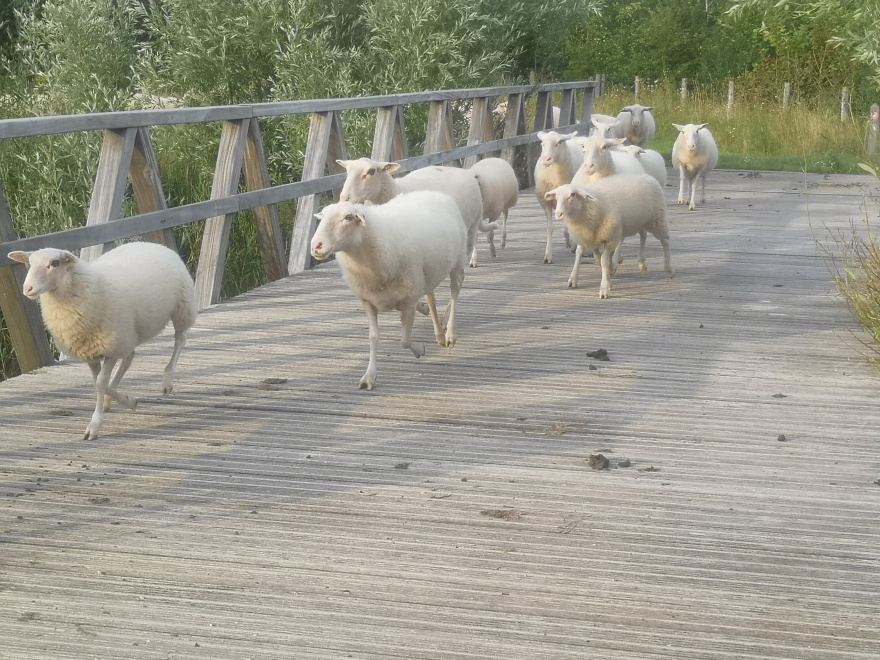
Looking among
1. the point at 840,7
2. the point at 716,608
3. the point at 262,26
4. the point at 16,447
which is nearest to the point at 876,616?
the point at 716,608

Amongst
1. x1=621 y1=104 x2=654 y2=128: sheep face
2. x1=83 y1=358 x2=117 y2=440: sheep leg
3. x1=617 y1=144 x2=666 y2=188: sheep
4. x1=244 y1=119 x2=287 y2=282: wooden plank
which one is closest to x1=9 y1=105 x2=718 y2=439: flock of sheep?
x1=83 y1=358 x2=117 y2=440: sheep leg

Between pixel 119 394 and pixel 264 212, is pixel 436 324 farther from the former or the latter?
pixel 264 212

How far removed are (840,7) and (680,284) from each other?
Result: 411 cm

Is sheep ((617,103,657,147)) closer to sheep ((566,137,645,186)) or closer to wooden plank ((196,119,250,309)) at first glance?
sheep ((566,137,645,186))

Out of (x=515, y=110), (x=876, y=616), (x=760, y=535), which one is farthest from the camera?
(x=515, y=110)

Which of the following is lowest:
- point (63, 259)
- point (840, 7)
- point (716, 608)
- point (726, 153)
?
point (726, 153)

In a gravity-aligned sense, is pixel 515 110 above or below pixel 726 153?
above

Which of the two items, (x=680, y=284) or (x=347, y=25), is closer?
(x=680, y=284)

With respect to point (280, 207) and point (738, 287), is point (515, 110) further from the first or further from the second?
point (738, 287)

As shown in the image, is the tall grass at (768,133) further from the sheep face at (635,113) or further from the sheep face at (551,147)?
the sheep face at (551,147)

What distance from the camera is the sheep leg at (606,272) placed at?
8211 mm

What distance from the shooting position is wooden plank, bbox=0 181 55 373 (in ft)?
19.0

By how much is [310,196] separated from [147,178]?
217 centimetres

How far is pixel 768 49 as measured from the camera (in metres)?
39.3
